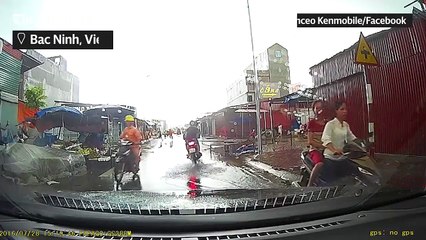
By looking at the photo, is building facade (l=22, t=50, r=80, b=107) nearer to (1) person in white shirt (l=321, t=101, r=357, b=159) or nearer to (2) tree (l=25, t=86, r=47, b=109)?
(2) tree (l=25, t=86, r=47, b=109)

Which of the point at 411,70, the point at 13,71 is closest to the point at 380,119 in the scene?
the point at 411,70

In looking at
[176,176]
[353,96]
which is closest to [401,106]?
[353,96]

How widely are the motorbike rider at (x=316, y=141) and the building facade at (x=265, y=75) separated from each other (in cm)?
33

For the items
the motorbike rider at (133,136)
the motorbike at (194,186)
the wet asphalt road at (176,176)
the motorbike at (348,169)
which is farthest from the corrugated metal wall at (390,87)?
the motorbike rider at (133,136)

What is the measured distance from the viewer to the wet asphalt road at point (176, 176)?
2.51 metres

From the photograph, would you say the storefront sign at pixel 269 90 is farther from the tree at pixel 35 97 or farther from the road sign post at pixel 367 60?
the tree at pixel 35 97

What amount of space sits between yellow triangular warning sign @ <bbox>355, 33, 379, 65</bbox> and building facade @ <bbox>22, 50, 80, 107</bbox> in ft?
6.14

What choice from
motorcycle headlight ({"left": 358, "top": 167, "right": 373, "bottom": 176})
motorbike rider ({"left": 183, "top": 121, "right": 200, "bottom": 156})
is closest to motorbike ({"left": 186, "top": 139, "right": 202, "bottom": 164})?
motorbike rider ({"left": 183, "top": 121, "right": 200, "bottom": 156})

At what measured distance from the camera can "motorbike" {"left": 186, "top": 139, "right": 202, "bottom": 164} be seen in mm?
2660

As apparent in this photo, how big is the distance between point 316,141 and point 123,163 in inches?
50.1

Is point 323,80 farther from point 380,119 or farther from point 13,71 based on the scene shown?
point 13,71

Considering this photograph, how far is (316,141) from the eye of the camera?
8.45ft

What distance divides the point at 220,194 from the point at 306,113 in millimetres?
802

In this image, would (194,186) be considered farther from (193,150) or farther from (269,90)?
(269,90)
